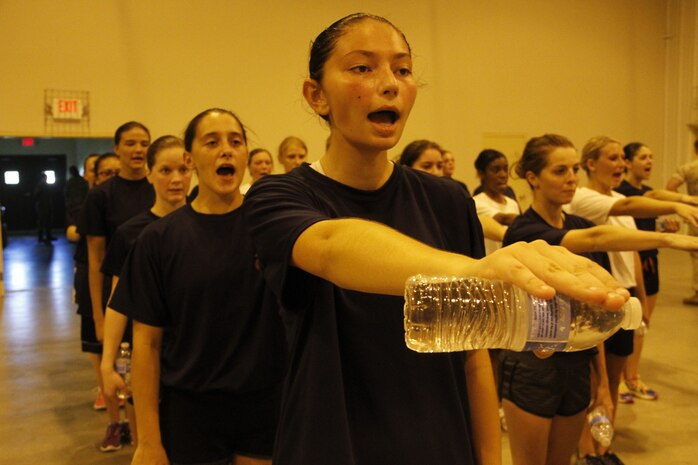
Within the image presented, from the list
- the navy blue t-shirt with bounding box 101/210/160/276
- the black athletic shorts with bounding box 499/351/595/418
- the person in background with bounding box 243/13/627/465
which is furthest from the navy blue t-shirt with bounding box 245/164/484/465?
the navy blue t-shirt with bounding box 101/210/160/276

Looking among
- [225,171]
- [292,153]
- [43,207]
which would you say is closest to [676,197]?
[225,171]

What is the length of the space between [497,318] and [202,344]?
1.42m

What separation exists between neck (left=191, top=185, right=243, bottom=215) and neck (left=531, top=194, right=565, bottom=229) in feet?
4.39

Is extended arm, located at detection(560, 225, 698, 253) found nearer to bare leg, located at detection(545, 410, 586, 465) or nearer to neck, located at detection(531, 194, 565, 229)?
neck, located at detection(531, 194, 565, 229)

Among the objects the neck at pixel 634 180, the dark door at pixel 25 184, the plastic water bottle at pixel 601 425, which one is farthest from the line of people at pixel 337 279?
the dark door at pixel 25 184

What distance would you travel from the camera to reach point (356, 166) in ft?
4.15

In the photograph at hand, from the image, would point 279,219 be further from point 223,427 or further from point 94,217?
point 94,217

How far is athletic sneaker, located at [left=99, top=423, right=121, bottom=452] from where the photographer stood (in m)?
4.01

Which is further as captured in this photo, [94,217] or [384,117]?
[94,217]

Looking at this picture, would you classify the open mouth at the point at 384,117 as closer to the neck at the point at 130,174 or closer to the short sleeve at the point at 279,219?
the short sleeve at the point at 279,219

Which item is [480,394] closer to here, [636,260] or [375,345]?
[375,345]

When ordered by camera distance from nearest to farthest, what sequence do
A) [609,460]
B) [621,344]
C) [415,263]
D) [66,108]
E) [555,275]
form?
[555,275] < [415,263] < [609,460] < [621,344] < [66,108]

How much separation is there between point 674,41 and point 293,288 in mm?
14377

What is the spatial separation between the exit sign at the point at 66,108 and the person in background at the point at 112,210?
4.85 meters
